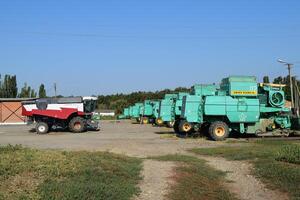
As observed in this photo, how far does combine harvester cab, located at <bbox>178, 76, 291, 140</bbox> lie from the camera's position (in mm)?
27750

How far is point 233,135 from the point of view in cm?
2998

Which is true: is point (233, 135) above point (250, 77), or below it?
below

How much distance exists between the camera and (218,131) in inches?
1088

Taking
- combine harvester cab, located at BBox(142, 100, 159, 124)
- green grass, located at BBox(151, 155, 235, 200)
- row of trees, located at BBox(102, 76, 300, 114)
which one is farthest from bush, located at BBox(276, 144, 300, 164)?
row of trees, located at BBox(102, 76, 300, 114)

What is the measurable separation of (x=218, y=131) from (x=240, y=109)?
1.67m

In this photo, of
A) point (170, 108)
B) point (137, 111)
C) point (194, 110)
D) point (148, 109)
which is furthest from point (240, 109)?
point (137, 111)

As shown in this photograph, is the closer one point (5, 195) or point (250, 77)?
point (5, 195)

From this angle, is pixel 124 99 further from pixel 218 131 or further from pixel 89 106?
pixel 218 131

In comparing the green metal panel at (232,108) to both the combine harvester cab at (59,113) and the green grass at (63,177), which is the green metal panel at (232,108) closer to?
the combine harvester cab at (59,113)

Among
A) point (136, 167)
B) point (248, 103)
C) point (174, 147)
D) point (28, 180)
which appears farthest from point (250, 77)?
point (28, 180)

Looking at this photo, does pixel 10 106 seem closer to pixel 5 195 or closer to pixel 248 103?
pixel 248 103

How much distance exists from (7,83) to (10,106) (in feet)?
110

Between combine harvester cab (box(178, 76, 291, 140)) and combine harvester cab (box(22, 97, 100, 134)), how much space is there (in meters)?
10.8

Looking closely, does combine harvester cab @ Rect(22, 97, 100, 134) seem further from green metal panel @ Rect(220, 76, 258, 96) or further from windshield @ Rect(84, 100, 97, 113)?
green metal panel @ Rect(220, 76, 258, 96)
